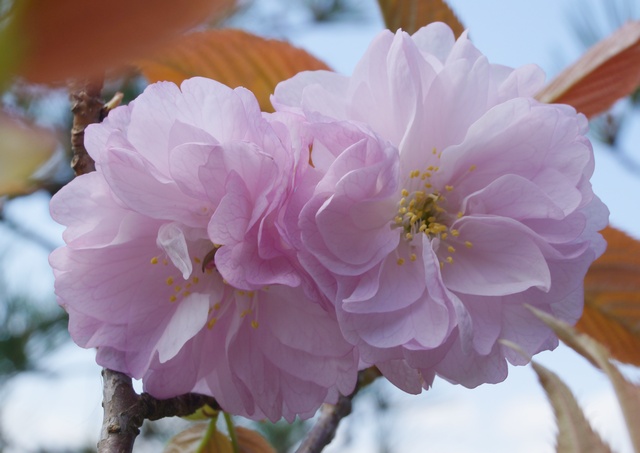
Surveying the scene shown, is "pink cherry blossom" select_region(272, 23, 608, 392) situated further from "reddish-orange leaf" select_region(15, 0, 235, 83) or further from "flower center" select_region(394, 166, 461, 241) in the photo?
"reddish-orange leaf" select_region(15, 0, 235, 83)

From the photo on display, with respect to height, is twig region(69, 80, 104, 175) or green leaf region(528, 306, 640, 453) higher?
green leaf region(528, 306, 640, 453)

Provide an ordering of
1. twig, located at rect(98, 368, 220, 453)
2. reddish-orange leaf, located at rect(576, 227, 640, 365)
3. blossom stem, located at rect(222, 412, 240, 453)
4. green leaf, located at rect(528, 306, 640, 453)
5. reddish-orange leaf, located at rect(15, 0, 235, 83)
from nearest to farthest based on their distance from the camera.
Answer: reddish-orange leaf, located at rect(15, 0, 235, 83)
green leaf, located at rect(528, 306, 640, 453)
twig, located at rect(98, 368, 220, 453)
blossom stem, located at rect(222, 412, 240, 453)
reddish-orange leaf, located at rect(576, 227, 640, 365)

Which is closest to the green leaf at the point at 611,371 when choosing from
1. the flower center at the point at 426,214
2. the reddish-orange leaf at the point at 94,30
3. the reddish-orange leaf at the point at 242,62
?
the reddish-orange leaf at the point at 94,30

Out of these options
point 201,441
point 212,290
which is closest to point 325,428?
point 201,441

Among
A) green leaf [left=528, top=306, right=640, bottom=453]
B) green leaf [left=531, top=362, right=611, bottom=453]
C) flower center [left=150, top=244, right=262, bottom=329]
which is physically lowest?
flower center [left=150, top=244, right=262, bottom=329]

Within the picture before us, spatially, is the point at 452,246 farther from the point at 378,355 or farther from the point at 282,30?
the point at 282,30

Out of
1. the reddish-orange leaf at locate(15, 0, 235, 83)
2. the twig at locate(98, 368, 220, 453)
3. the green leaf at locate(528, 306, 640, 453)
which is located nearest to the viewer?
the reddish-orange leaf at locate(15, 0, 235, 83)

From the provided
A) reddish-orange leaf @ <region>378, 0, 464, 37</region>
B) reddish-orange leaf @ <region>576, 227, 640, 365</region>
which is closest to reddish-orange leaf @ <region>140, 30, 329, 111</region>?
reddish-orange leaf @ <region>378, 0, 464, 37</region>

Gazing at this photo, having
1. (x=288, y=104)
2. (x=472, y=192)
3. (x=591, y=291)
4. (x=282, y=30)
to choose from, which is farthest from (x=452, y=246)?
(x=282, y=30)
